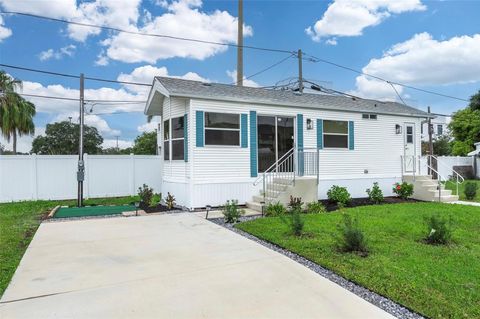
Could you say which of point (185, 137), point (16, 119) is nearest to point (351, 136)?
point (185, 137)

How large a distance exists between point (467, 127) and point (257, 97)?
2637 centimetres

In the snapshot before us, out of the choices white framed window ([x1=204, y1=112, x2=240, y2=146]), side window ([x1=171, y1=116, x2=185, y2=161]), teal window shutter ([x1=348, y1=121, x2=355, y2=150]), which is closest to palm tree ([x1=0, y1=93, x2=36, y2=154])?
side window ([x1=171, y1=116, x2=185, y2=161])

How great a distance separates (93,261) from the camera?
4.32 meters

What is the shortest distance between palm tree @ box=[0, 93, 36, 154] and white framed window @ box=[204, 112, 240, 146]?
12526 millimetres

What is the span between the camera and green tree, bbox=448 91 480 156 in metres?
27.0

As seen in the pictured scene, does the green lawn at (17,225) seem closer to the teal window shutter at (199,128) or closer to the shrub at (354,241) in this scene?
the teal window shutter at (199,128)

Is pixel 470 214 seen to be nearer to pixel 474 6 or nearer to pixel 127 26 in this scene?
pixel 474 6

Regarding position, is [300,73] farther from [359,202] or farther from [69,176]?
[69,176]

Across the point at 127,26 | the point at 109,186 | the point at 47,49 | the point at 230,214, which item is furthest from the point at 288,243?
the point at 47,49

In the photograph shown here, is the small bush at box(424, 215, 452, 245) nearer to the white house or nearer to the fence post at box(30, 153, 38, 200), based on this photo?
the white house

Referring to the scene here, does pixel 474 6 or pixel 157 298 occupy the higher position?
pixel 474 6

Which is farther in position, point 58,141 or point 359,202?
point 58,141

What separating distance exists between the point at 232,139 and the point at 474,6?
10.6 metres

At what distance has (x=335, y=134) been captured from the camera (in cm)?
1071
